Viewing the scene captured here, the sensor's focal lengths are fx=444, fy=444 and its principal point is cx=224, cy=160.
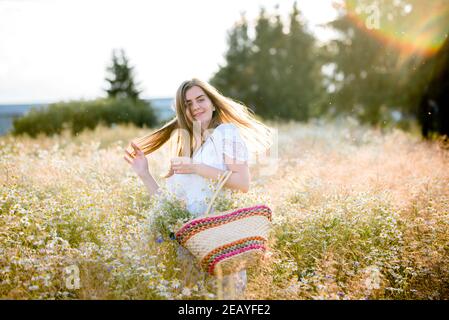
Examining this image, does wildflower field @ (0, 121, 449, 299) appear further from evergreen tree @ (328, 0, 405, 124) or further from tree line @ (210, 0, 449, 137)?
evergreen tree @ (328, 0, 405, 124)

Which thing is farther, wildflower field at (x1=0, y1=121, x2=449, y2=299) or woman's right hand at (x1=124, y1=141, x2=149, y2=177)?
woman's right hand at (x1=124, y1=141, x2=149, y2=177)

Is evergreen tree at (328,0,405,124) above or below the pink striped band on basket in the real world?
above

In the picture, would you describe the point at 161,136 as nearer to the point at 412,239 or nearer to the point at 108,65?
the point at 412,239

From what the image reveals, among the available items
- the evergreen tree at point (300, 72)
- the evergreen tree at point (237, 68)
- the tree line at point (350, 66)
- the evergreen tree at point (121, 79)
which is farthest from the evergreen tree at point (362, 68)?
the evergreen tree at point (121, 79)

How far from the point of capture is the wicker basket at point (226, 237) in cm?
304

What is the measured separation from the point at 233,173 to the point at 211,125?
0.63 meters

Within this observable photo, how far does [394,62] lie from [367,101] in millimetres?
2613

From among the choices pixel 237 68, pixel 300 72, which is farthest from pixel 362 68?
pixel 237 68

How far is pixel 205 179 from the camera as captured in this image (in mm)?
3729

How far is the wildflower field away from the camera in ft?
10.3

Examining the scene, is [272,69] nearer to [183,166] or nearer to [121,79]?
[121,79]

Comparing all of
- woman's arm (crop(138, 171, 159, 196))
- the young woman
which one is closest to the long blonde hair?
the young woman

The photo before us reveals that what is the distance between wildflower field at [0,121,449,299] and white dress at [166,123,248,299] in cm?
14
